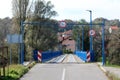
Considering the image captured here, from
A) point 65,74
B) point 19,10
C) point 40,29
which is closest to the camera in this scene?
point 65,74

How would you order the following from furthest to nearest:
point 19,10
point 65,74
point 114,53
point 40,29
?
point 40,29 < point 19,10 < point 114,53 < point 65,74

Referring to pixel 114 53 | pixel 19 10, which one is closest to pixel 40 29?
pixel 19 10

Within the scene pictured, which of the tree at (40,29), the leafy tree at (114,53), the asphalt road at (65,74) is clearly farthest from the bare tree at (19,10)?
the asphalt road at (65,74)

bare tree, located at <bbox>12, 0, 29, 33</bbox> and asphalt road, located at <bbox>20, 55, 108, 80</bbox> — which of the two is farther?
bare tree, located at <bbox>12, 0, 29, 33</bbox>

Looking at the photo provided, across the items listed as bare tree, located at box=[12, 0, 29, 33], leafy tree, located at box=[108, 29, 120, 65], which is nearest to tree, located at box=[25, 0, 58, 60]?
bare tree, located at box=[12, 0, 29, 33]

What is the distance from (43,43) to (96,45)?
9.30 m

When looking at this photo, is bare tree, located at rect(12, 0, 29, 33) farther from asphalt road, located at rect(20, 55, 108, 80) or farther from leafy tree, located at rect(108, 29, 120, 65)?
asphalt road, located at rect(20, 55, 108, 80)

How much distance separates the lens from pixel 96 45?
64562mm

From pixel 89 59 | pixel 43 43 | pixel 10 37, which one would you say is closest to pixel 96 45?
pixel 43 43

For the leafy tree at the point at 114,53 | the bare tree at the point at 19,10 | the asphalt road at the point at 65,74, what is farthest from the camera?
the bare tree at the point at 19,10

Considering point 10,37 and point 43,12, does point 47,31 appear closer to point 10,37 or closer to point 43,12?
point 43,12

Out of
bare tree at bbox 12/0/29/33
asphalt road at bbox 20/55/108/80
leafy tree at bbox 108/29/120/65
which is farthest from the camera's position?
bare tree at bbox 12/0/29/33

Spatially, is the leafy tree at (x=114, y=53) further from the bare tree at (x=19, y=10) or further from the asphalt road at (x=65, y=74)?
the bare tree at (x=19, y=10)

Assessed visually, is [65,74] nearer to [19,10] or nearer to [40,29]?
[19,10]
